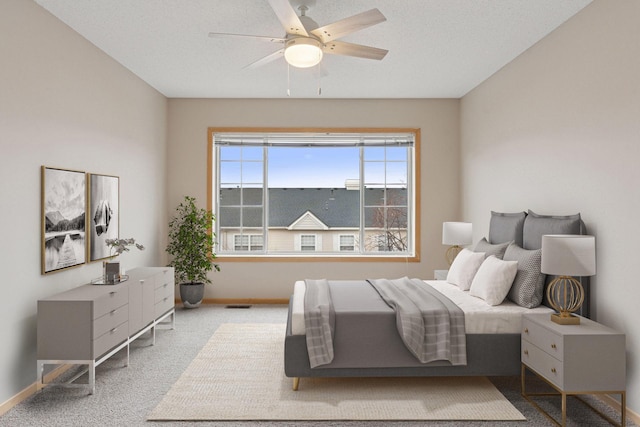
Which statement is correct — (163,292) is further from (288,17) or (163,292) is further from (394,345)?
(288,17)

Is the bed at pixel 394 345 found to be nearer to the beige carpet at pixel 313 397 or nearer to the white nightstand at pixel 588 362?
the beige carpet at pixel 313 397

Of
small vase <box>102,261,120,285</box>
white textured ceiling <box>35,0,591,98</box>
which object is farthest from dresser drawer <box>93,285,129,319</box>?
white textured ceiling <box>35,0,591,98</box>

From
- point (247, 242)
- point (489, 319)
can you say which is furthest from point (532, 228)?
point (247, 242)

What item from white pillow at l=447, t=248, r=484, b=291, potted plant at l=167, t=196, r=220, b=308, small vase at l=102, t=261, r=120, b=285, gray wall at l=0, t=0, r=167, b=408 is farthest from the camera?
potted plant at l=167, t=196, r=220, b=308

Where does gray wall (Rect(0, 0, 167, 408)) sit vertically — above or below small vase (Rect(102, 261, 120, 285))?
above

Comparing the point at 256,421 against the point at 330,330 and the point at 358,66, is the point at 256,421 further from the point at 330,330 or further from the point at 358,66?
the point at 358,66

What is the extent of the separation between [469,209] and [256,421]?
3.94 meters

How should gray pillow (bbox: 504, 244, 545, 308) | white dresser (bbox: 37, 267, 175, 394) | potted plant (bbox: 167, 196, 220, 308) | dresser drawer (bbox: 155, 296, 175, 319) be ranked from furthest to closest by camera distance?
potted plant (bbox: 167, 196, 220, 308), dresser drawer (bbox: 155, 296, 175, 319), gray pillow (bbox: 504, 244, 545, 308), white dresser (bbox: 37, 267, 175, 394)

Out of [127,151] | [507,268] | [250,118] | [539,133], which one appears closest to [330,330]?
[507,268]

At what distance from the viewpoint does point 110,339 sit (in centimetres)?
334

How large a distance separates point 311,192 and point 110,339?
3607 mm

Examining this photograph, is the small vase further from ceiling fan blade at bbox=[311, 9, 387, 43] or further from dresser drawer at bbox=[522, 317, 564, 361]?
dresser drawer at bbox=[522, 317, 564, 361]

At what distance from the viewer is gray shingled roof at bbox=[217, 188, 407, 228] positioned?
6254mm

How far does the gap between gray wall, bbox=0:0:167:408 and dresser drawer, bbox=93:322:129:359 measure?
1.64 feet
